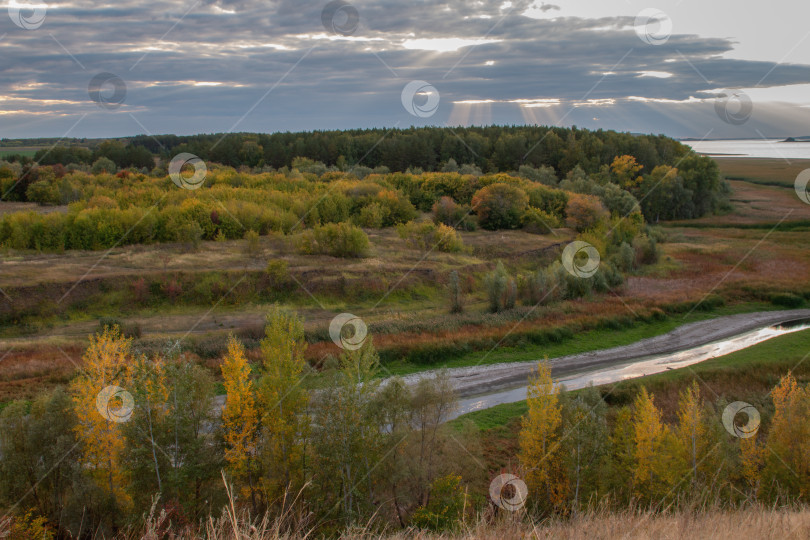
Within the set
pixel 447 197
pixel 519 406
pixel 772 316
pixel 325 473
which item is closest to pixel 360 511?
pixel 325 473

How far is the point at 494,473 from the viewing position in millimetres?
18656

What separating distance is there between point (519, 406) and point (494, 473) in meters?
6.41

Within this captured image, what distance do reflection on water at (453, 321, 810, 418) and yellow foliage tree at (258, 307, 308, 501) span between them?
941 centimetres

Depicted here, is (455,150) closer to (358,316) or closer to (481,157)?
(481,157)

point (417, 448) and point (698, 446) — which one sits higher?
point (698, 446)

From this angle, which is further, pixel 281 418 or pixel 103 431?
pixel 281 418

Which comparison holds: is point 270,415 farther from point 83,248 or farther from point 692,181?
point 692,181

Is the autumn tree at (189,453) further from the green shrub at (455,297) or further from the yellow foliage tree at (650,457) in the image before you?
the green shrub at (455,297)

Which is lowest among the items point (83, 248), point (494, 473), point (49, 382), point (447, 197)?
point (494, 473)
